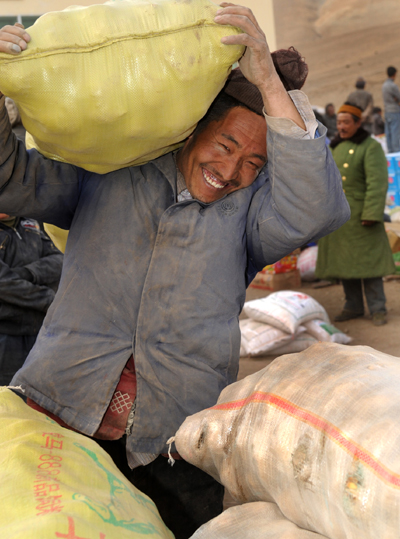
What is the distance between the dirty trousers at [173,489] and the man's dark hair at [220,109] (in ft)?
2.95

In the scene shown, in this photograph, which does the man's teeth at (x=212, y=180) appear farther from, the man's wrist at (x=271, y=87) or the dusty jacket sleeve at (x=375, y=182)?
the dusty jacket sleeve at (x=375, y=182)

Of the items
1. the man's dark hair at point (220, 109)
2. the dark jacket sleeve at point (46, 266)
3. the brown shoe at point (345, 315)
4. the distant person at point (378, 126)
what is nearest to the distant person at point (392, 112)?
the distant person at point (378, 126)

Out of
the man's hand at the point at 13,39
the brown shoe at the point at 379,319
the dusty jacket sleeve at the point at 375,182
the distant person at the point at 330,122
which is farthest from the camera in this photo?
the distant person at the point at 330,122

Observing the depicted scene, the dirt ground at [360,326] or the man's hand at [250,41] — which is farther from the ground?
the man's hand at [250,41]

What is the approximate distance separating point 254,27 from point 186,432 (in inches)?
35.9

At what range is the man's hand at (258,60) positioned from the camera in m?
1.18

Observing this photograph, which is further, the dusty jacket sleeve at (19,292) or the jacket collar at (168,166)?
the dusty jacket sleeve at (19,292)

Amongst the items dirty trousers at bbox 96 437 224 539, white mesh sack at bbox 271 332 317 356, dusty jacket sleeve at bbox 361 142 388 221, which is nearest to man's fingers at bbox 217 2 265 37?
dirty trousers at bbox 96 437 224 539

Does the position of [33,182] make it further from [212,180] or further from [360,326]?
[360,326]

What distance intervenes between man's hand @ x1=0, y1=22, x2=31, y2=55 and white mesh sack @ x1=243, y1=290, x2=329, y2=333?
3519 millimetres

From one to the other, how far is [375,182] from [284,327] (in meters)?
1.70

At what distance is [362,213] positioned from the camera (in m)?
5.10

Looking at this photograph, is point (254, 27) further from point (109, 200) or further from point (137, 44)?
→ point (109, 200)

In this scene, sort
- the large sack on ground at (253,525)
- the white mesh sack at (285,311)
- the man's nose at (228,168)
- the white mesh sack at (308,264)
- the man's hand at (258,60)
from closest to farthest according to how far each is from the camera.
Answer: the large sack on ground at (253,525) < the man's hand at (258,60) < the man's nose at (228,168) < the white mesh sack at (285,311) < the white mesh sack at (308,264)
